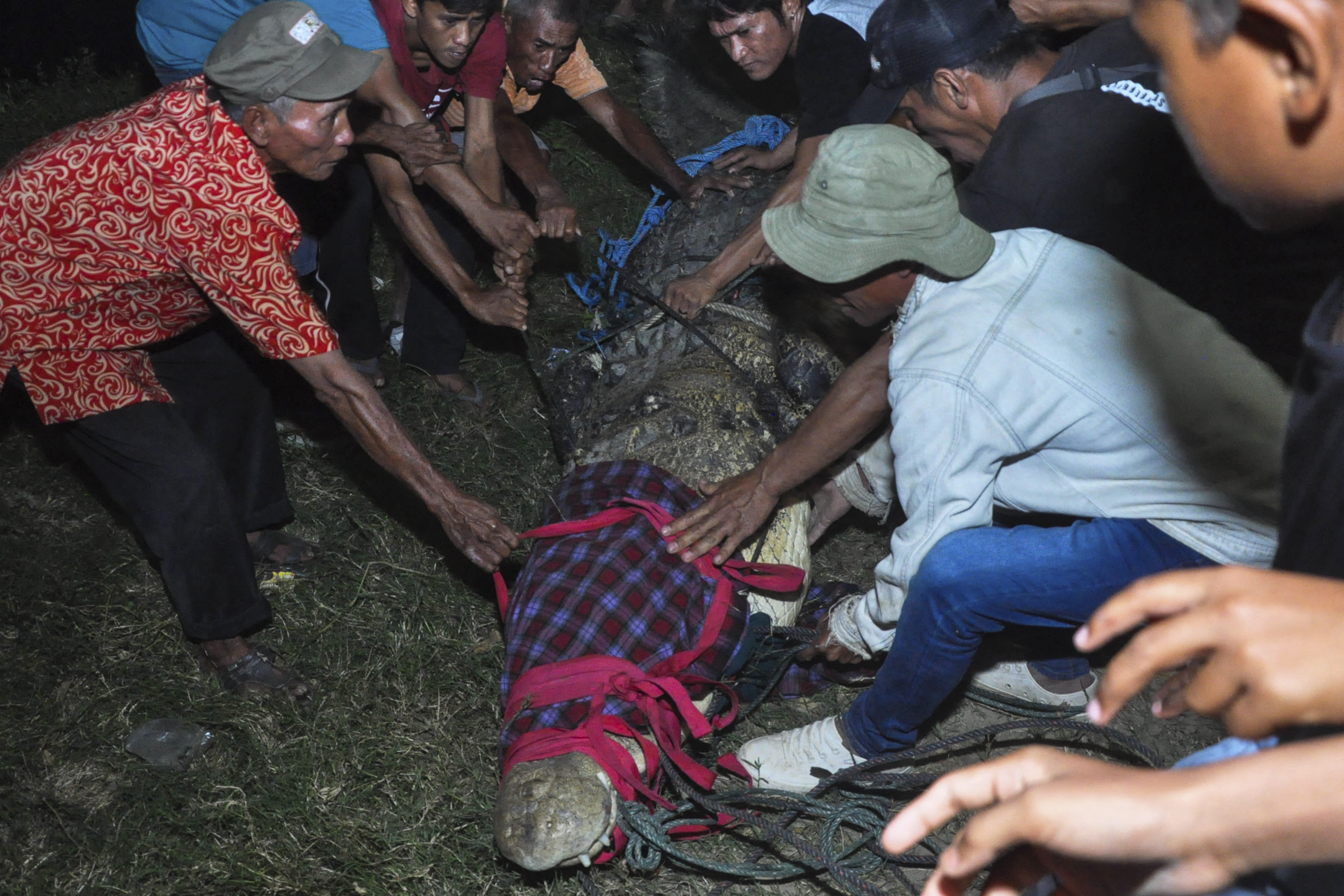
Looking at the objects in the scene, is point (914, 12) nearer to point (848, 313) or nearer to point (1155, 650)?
point (848, 313)

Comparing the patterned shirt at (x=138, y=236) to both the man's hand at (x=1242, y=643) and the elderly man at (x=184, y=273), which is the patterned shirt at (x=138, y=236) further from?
the man's hand at (x=1242, y=643)

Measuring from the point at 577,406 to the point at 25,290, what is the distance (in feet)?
5.93

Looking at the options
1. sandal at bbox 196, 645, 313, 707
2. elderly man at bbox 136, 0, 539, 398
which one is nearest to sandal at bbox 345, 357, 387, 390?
elderly man at bbox 136, 0, 539, 398

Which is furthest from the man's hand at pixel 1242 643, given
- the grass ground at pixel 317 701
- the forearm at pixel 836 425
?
the grass ground at pixel 317 701

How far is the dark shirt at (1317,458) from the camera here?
1.09 m

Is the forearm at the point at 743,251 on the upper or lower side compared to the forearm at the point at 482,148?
lower

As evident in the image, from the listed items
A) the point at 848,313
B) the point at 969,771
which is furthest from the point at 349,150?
the point at 969,771

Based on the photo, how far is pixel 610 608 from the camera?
263 cm

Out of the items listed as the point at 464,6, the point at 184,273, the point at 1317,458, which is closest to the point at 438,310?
the point at 464,6

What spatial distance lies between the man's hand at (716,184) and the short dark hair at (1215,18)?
10.9ft

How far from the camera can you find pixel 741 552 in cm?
297

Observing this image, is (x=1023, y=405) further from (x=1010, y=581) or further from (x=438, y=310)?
(x=438, y=310)

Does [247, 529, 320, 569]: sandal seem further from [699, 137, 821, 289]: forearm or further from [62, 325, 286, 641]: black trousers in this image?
[699, 137, 821, 289]: forearm

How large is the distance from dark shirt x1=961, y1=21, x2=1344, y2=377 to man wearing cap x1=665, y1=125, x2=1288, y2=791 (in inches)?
11.4
